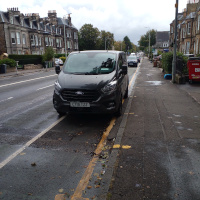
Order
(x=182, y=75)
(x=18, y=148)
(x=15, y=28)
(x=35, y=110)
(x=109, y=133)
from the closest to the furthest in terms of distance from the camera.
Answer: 1. (x=18, y=148)
2. (x=109, y=133)
3. (x=35, y=110)
4. (x=182, y=75)
5. (x=15, y=28)

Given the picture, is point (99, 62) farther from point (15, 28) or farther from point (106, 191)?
point (15, 28)

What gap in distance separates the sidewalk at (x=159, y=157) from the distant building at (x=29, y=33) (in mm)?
36907

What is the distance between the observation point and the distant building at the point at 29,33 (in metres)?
39.6

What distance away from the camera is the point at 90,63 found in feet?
23.0

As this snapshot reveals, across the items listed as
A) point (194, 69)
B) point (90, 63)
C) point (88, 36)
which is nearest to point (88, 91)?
point (90, 63)

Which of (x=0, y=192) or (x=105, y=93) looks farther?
(x=105, y=93)

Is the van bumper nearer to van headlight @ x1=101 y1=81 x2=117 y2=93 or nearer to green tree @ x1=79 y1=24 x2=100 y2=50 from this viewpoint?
van headlight @ x1=101 y1=81 x2=117 y2=93

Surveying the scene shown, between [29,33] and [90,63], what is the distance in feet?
146

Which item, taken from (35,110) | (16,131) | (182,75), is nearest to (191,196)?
(16,131)

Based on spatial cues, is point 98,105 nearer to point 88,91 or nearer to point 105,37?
point 88,91

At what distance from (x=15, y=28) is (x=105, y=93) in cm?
4113

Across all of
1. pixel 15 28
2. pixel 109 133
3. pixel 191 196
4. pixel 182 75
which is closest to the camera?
pixel 191 196

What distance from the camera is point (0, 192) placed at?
314cm

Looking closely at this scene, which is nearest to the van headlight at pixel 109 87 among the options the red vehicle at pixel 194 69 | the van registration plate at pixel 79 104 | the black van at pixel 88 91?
the black van at pixel 88 91
